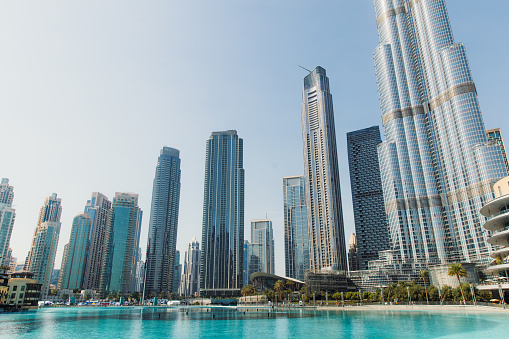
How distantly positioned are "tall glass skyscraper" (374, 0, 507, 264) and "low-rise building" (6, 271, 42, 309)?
6768 inches

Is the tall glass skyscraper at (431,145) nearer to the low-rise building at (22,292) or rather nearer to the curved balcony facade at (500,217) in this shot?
the curved balcony facade at (500,217)

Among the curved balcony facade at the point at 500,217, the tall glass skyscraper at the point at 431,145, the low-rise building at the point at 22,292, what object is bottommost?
the low-rise building at the point at 22,292

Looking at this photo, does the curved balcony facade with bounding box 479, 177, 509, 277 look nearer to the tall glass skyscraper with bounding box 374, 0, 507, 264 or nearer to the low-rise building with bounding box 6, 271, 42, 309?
the tall glass skyscraper with bounding box 374, 0, 507, 264

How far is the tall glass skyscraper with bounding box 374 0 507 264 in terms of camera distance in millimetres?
150375

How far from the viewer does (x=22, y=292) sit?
13100cm

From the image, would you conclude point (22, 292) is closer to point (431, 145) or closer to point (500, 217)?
point (500, 217)

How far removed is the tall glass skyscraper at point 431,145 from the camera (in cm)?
15038

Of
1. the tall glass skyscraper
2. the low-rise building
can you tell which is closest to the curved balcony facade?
the tall glass skyscraper

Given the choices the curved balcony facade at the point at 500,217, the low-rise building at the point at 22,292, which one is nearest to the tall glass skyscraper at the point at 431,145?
the curved balcony facade at the point at 500,217

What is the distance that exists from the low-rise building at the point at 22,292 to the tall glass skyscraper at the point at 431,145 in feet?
564

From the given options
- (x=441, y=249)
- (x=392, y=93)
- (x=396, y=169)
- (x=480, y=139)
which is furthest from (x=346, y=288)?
(x=392, y=93)

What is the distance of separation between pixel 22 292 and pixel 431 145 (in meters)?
202

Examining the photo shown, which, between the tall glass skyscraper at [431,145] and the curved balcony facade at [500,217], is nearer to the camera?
the curved balcony facade at [500,217]

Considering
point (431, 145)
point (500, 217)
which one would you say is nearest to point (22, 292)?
point (500, 217)
